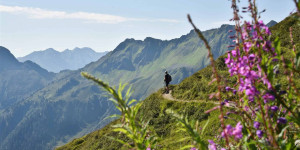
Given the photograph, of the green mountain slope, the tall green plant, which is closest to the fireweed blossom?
the tall green plant

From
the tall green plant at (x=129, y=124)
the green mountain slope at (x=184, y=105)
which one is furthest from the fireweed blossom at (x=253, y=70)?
the green mountain slope at (x=184, y=105)

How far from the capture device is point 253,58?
335 centimetres

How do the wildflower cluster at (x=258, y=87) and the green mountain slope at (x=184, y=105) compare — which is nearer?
the wildflower cluster at (x=258, y=87)

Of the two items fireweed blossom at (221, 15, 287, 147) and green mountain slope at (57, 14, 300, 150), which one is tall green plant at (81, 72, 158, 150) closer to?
fireweed blossom at (221, 15, 287, 147)

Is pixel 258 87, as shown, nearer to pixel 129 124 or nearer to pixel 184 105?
pixel 129 124

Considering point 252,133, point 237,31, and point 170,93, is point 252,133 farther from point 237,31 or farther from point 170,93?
point 170,93

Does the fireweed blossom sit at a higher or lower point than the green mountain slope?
higher

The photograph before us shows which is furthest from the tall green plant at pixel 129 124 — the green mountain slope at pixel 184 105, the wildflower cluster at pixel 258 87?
the green mountain slope at pixel 184 105

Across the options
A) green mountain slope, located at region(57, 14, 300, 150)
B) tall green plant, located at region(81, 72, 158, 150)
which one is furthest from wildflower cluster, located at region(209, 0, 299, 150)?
green mountain slope, located at region(57, 14, 300, 150)

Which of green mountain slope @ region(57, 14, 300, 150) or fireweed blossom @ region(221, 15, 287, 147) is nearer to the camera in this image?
fireweed blossom @ region(221, 15, 287, 147)

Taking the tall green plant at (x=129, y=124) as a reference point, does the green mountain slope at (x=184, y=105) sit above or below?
below

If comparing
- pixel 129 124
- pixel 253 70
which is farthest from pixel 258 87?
pixel 129 124

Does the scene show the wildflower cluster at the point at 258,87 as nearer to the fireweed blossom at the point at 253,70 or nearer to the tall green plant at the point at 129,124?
the fireweed blossom at the point at 253,70

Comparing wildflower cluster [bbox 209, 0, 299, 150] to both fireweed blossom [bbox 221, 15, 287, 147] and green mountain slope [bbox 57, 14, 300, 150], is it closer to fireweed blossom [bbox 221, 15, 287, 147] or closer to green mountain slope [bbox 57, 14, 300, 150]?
fireweed blossom [bbox 221, 15, 287, 147]
